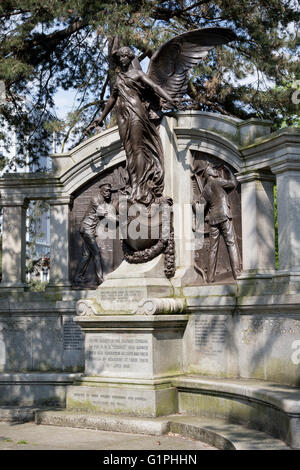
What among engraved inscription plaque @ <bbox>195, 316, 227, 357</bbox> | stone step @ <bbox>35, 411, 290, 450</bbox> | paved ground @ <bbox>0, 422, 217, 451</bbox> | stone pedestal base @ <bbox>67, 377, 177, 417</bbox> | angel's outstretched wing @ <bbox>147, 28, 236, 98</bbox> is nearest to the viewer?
stone step @ <bbox>35, 411, 290, 450</bbox>

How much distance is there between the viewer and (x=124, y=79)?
32.3 feet

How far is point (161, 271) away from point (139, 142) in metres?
1.94

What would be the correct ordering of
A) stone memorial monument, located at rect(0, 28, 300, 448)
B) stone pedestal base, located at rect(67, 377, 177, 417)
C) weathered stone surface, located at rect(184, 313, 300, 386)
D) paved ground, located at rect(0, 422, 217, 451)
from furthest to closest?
stone pedestal base, located at rect(67, 377, 177, 417)
stone memorial monument, located at rect(0, 28, 300, 448)
weathered stone surface, located at rect(184, 313, 300, 386)
paved ground, located at rect(0, 422, 217, 451)

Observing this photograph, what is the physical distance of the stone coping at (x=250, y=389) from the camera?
21.7 feet

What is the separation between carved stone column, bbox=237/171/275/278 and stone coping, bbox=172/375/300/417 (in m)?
1.54

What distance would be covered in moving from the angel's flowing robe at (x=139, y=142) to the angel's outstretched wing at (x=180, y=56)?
497 mm

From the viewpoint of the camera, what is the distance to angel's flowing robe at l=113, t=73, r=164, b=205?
9.79m

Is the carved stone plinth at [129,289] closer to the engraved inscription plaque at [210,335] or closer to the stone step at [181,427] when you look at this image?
the engraved inscription plaque at [210,335]

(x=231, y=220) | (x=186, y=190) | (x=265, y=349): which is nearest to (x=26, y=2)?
(x=186, y=190)

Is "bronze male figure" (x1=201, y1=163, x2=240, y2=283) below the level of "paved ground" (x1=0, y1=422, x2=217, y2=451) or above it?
above

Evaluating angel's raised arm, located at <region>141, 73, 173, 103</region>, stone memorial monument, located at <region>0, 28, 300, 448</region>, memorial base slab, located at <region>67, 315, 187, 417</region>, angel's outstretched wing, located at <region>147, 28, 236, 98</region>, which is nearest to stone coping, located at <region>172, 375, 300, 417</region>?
stone memorial monument, located at <region>0, 28, 300, 448</region>

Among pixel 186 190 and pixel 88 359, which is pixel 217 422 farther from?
pixel 186 190

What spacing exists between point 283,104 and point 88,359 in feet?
29.1

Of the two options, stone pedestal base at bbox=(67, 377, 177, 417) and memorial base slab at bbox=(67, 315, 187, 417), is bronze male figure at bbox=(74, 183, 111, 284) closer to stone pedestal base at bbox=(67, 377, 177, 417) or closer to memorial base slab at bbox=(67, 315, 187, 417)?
memorial base slab at bbox=(67, 315, 187, 417)
